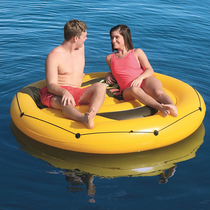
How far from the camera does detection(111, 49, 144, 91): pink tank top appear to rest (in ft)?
13.9

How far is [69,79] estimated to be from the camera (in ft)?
13.3

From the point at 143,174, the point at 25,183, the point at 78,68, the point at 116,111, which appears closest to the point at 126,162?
the point at 143,174

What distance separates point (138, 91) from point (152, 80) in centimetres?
34

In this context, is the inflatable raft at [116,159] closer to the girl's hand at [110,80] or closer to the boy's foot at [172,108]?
the boy's foot at [172,108]

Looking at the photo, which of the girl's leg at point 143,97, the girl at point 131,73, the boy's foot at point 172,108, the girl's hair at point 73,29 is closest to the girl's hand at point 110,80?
the girl at point 131,73

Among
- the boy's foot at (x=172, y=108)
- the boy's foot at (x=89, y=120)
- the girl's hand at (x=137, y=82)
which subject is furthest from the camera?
the girl's hand at (x=137, y=82)

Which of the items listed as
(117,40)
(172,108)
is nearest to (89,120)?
(172,108)

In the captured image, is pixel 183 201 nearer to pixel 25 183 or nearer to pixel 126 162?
pixel 126 162

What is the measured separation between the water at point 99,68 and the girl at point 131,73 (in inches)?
28.8

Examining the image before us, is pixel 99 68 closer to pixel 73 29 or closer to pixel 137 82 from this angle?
pixel 137 82

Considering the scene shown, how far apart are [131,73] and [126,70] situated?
0.26ft

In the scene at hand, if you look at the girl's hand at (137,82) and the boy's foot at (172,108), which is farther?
the girl's hand at (137,82)

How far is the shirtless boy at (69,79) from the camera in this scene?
3682 millimetres

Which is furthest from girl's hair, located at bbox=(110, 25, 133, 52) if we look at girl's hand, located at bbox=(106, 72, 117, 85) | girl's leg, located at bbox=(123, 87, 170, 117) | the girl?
girl's leg, located at bbox=(123, 87, 170, 117)
